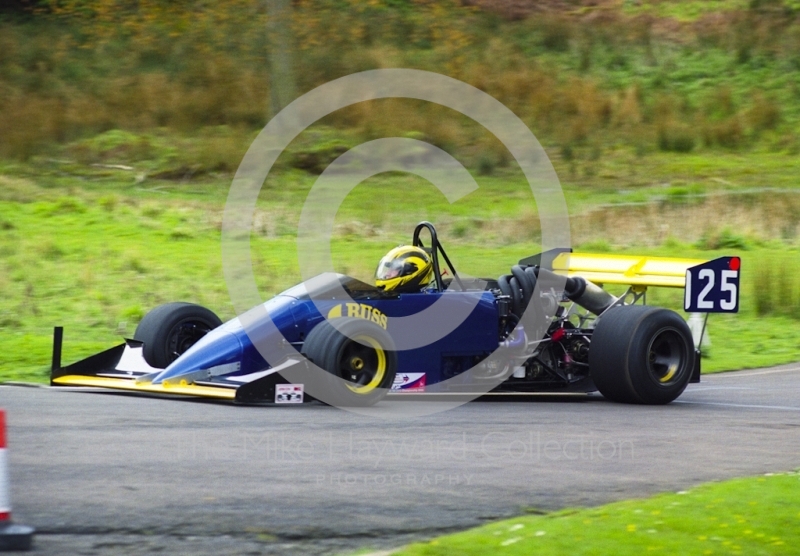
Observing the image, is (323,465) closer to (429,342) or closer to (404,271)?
(429,342)

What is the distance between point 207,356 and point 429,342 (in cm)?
191

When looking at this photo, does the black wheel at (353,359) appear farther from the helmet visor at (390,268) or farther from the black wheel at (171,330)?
the black wheel at (171,330)

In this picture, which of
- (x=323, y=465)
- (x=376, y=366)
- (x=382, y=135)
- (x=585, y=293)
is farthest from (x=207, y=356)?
(x=382, y=135)

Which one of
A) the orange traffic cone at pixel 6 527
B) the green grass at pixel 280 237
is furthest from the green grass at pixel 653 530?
the green grass at pixel 280 237

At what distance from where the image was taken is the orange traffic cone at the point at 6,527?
16.6ft

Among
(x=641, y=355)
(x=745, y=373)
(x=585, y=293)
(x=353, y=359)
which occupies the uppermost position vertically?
(x=585, y=293)

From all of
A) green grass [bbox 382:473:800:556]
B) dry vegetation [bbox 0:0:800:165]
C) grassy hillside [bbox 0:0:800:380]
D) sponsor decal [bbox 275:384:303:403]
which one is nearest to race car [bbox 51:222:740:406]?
sponsor decal [bbox 275:384:303:403]

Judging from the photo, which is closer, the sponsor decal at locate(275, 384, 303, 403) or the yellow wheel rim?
the sponsor decal at locate(275, 384, 303, 403)

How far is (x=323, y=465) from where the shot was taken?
7102 millimetres

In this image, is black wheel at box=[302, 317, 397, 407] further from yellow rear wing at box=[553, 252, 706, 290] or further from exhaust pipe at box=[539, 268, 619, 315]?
yellow rear wing at box=[553, 252, 706, 290]

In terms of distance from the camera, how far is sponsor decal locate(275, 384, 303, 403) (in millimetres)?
9289

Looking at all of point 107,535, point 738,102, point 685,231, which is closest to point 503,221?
point 685,231

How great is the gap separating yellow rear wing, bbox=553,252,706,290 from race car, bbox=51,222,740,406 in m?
0.02

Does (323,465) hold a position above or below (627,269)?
below
